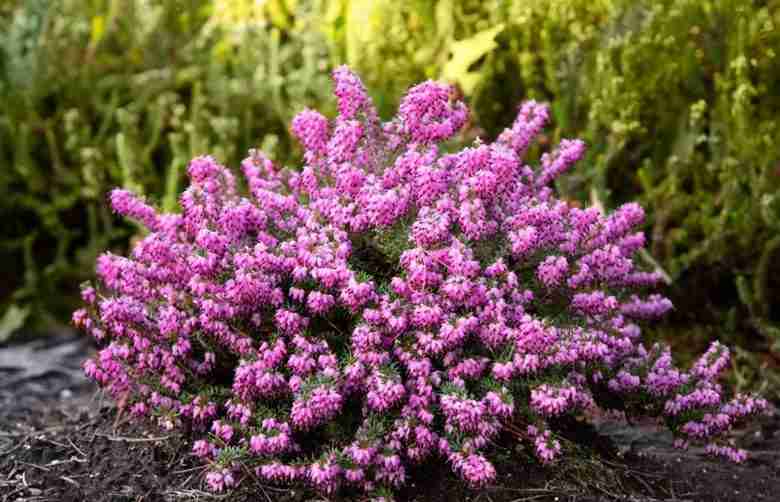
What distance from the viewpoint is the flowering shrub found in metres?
2.38

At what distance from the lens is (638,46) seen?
158 inches

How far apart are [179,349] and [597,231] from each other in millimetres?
1174

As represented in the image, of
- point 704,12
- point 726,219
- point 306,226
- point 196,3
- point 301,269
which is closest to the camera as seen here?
point 301,269

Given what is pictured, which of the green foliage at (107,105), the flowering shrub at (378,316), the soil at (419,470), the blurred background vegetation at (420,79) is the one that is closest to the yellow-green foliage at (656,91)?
the blurred background vegetation at (420,79)

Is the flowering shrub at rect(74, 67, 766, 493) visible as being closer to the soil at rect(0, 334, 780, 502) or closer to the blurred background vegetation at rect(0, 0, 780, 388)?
the soil at rect(0, 334, 780, 502)

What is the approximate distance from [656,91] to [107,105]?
2.92 metres

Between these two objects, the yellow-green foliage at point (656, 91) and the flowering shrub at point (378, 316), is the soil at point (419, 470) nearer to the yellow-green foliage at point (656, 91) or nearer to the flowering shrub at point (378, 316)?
the flowering shrub at point (378, 316)

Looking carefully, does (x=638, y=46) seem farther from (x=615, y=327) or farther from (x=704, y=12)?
(x=615, y=327)

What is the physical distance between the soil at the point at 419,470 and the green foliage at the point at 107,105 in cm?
189

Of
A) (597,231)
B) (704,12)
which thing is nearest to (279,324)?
(597,231)

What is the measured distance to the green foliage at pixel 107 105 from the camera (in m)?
4.98

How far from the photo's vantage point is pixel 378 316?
2.40 metres

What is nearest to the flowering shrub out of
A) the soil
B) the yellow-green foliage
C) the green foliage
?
the soil

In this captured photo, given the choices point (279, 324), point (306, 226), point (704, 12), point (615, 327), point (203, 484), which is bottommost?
point (203, 484)
